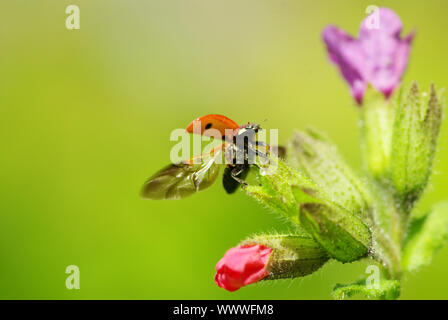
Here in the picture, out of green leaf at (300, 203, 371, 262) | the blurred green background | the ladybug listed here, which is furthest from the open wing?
the blurred green background

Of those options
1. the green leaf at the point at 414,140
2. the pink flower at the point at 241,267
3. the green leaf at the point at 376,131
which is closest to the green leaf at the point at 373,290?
the pink flower at the point at 241,267

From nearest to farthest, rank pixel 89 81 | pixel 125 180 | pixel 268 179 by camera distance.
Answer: pixel 268 179 < pixel 125 180 < pixel 89 81

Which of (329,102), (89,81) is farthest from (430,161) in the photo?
(89,81)

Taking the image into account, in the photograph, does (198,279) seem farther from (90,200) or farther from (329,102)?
(329,102)

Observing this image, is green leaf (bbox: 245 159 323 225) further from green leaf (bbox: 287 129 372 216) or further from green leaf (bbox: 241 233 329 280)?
green leaf (bbox: 287 129 372 216)

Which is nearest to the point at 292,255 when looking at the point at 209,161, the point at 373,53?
the point at 209,161

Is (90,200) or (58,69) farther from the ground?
(58,69)
